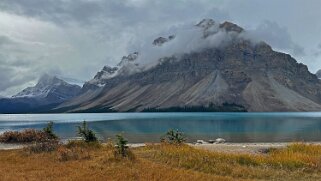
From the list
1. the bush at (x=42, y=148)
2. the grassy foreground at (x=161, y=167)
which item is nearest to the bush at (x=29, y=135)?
the bush at (x=42, y=148)

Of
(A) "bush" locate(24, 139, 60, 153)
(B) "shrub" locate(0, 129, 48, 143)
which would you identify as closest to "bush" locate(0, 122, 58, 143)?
(B) "shrub" locate(0, 129, 48, 143)

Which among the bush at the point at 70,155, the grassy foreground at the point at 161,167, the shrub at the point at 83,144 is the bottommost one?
the grassy foreground at the point at 161,167

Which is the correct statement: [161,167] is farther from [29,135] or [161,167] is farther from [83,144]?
[29,135]

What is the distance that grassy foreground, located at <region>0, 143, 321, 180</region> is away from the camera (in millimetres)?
20734

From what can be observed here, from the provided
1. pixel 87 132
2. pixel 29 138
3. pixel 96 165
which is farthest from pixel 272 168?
pixel 29 138

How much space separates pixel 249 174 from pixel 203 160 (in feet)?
10.8

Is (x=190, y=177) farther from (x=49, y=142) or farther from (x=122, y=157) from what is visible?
(x=49, y=142)

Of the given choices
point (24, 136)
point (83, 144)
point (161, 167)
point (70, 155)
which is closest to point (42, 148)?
point (83, 144)

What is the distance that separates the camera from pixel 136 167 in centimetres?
2283

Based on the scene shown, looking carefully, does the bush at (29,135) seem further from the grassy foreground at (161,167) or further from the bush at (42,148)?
the grassy foreground at (161,167)

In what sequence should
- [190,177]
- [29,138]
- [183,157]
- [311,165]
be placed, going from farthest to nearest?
[29,138]
[183,157]
[311,165]
[190,177]

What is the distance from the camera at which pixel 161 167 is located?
2264 cm

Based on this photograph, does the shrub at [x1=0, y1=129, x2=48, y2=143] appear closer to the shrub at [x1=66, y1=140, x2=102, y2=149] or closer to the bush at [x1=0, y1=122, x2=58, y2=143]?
the bush at [x1=0, y1=122, x2=58, y2=143]

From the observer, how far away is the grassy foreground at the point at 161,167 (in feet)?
68.0
